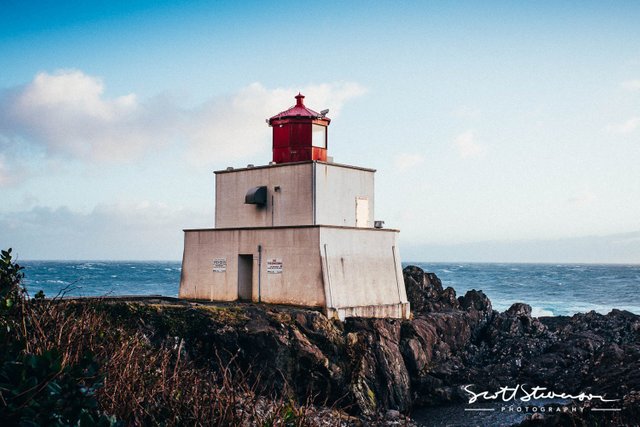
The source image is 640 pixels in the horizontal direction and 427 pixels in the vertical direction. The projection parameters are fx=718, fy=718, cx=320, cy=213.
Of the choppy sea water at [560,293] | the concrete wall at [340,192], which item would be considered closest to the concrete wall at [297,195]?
the concrete wall at [340,192]

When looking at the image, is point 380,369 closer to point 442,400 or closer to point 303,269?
point 442,400

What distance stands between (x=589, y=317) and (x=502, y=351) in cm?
659

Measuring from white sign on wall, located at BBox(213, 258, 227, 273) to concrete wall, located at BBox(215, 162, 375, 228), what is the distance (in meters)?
1.31

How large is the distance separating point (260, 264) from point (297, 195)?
81.2 inches

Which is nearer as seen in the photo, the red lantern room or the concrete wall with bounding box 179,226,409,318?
the concrete wall with bounding box 179,226,409,318

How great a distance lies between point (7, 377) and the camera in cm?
532

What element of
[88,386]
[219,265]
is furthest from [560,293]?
[88,386]

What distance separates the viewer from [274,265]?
18375mm

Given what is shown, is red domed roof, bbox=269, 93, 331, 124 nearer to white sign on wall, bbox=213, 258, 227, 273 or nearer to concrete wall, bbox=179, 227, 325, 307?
concrete wall, bbox=179, 227, 325, 307

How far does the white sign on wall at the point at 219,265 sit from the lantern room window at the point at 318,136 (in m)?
4.01

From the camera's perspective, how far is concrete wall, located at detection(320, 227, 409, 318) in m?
17.7

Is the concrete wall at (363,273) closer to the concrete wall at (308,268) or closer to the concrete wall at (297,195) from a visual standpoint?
the concrete wall at (308,268)

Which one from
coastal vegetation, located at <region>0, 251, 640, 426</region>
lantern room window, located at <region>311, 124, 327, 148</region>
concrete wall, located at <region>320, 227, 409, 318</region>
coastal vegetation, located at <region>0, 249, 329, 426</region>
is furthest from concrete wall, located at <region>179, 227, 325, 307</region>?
coastal vegetation, located at <region>0, 249, 329, 426</region>

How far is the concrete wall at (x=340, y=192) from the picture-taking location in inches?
742
